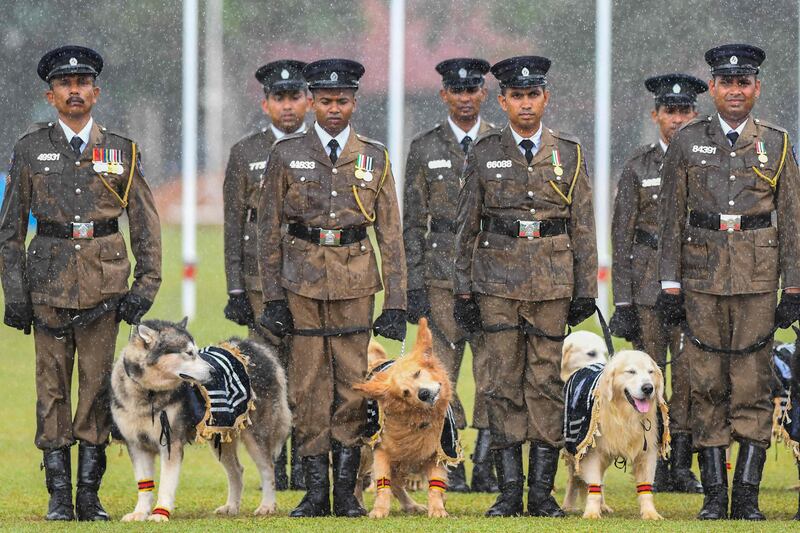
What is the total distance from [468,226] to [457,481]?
2383mm

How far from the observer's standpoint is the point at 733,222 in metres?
9.14

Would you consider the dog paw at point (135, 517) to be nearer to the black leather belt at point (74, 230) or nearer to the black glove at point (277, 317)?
the black glove at point (277, 317)

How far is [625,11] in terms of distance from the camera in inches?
941

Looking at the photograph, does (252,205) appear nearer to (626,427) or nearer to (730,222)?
(626,427)

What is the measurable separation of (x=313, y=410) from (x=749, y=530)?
8.07 feet

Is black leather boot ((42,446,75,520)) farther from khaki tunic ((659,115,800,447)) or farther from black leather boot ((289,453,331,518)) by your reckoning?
khaki tunic ((659,115,800,447))

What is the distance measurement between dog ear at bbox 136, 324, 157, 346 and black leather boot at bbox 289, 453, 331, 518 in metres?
1.09

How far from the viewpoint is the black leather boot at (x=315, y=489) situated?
30.9 feet

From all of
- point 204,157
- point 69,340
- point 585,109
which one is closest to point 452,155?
point 69,340

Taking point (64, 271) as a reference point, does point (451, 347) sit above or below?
below

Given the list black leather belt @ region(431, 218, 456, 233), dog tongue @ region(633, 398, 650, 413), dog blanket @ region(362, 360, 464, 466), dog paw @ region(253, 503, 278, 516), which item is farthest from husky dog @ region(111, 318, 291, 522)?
black leather belt @ region(431, 218, 456, 233)

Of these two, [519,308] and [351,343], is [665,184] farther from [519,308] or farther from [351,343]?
[351,343]

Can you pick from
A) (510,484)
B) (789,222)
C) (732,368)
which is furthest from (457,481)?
(789,222)

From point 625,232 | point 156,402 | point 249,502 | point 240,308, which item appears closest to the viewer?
point 156,402
